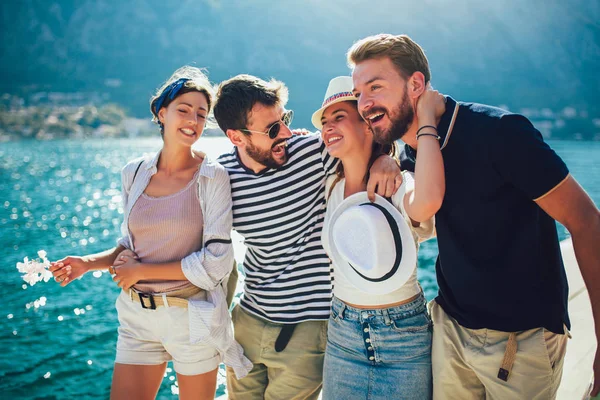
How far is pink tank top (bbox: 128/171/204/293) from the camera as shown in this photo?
3.03m

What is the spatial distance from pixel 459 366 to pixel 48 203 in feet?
118

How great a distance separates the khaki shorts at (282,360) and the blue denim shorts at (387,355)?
1.72 feet

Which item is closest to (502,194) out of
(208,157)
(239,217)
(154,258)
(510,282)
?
(510,282)

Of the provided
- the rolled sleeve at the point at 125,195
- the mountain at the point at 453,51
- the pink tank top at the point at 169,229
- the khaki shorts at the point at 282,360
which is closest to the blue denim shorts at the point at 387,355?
the khaki shorts at the point at 282,360

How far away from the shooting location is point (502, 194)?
217 centimetres

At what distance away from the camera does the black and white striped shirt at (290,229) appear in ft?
10.2

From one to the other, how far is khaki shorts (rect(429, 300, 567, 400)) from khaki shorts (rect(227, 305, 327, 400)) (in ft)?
2.94

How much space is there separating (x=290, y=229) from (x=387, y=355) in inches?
40.3

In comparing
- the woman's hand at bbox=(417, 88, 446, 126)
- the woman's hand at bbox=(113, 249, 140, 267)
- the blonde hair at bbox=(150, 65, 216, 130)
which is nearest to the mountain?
the blonde hair at bbox=(150, 65, 216, 130)

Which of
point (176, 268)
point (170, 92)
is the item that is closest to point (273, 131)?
point (170, 92)

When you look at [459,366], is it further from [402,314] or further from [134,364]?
[134,364]

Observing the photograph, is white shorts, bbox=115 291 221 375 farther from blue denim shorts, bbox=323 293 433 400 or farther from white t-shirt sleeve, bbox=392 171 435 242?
white t-shirt sleeve, bbox=392 171 435 242

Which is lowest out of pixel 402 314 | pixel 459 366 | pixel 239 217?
pixel 459 366

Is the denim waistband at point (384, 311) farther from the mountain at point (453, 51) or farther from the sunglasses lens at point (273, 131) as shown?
the mountain at point (453, 51)
